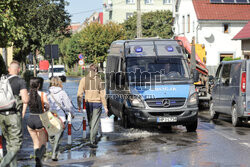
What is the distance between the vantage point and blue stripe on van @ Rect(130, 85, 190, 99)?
1405 centimetres

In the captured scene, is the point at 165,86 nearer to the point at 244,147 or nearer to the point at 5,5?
the point at 244,147

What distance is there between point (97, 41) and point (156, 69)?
177 feet

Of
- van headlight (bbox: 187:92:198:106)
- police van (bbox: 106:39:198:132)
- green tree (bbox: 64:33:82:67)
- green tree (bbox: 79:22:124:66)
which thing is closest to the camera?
police van (bbox: 106:39:198:132)

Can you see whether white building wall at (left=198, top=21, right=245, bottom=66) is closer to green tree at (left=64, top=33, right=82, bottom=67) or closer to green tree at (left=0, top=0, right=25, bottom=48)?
green tree at (left=0, top=0, right=25, bottom=48)

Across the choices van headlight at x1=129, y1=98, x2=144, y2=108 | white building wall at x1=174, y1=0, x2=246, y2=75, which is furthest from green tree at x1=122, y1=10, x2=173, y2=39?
van headlight at x1=129, y1=98, x2=144, y2=108

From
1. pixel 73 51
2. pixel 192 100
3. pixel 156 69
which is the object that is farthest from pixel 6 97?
pixel 73 51

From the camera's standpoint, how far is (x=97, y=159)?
10148 mm

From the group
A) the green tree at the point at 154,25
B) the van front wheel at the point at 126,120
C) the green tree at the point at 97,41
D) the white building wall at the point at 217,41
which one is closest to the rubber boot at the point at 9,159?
the van front wheel at the point at 126,120

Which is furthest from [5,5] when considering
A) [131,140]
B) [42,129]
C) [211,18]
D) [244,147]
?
[211,18]

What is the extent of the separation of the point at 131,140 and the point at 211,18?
120ft

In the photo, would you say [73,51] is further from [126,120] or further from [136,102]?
[136,102]

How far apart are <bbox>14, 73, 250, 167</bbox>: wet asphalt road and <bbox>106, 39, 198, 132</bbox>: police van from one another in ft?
1.55

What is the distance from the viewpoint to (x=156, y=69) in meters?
15.0

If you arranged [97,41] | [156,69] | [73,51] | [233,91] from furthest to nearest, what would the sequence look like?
[73,51]
[97,41]
[233,91]
[156,69]
